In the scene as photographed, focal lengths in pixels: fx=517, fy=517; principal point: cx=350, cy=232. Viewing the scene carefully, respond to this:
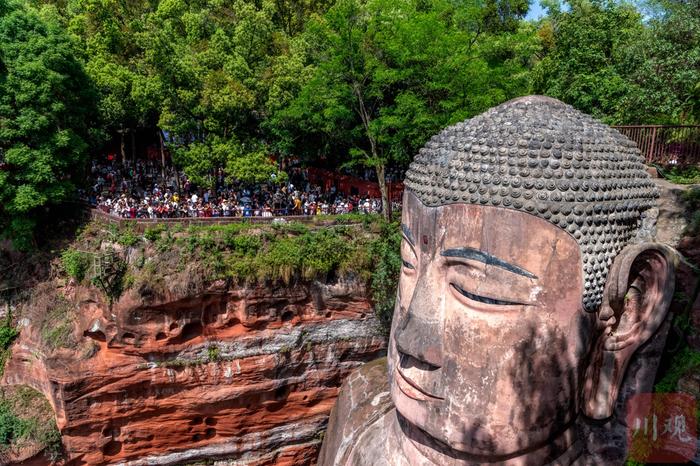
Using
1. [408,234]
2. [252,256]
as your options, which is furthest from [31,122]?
[408,234]

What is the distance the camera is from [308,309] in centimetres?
1441

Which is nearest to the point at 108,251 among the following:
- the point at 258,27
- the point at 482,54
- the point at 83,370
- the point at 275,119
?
the point at 83,370

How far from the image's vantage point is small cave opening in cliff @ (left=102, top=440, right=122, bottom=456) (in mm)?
14102

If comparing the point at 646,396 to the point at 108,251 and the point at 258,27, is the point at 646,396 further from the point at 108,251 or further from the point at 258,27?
the point at 258,27

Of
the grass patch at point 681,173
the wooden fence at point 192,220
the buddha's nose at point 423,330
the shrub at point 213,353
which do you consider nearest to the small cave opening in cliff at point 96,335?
the shrub at point 213,353

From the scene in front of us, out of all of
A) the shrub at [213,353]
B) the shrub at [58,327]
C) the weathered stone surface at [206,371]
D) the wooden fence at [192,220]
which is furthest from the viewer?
the wooden fence at [192,220]

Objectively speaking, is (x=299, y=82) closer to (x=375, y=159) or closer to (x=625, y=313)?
(x=375, y=159)

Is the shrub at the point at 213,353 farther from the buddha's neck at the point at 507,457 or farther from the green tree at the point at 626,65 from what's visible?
the green tree at the point at 626,65

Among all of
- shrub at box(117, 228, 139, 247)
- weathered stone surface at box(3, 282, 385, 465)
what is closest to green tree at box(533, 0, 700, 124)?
weathered stone surface at box(3, 282, 385, 465)

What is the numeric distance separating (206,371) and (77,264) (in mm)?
4556

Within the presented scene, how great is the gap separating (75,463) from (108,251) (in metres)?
5.94

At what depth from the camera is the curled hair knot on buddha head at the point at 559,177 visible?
4.74 m

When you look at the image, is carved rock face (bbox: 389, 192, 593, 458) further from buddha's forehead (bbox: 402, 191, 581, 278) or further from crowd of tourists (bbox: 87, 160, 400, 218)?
crowd of tourists (bbox: 87, 160, 400, 218)

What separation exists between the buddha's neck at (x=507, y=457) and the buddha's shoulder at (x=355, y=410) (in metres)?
1.44
